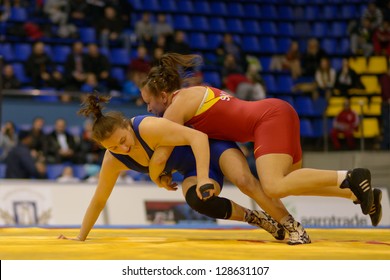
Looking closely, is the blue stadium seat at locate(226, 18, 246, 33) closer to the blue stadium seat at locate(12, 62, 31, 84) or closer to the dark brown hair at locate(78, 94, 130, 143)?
the blue stadium seat at locate(12, 62, 31, 84)

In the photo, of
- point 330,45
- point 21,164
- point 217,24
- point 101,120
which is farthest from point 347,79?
point 101,120

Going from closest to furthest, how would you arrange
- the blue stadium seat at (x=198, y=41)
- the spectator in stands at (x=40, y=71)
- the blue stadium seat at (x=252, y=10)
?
the spectator in stands at (x=40, y=71), the blue stadium seat at (x=198, y=41), the blue stadium seat at (x=252, y=10)

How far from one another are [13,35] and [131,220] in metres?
4.72

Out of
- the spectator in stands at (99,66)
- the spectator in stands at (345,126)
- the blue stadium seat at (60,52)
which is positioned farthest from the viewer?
the blue stadium seat at (60,52)

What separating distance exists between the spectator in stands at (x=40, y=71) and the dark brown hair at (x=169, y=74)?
6.62 meters

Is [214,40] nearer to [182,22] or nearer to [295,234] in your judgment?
[182,22]

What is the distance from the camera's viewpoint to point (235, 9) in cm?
1518

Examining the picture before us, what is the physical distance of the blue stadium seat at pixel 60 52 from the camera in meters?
12.2

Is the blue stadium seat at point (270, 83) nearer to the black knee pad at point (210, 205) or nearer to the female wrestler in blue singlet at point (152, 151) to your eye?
the female wrestler in blue singlet at point (152, 151)

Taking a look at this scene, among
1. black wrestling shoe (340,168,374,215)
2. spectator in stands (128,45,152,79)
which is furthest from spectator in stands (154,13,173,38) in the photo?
black wrestling shoe (340,168,374,215)

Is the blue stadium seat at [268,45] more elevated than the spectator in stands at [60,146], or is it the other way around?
the blue stadium seat at [268,45]

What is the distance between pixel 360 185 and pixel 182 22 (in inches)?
394

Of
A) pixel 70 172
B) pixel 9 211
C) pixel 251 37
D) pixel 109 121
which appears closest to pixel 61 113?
pixel 70 172

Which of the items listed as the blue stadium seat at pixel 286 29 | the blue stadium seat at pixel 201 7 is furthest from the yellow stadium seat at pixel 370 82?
the blue stadium seat at pixel 201 7
